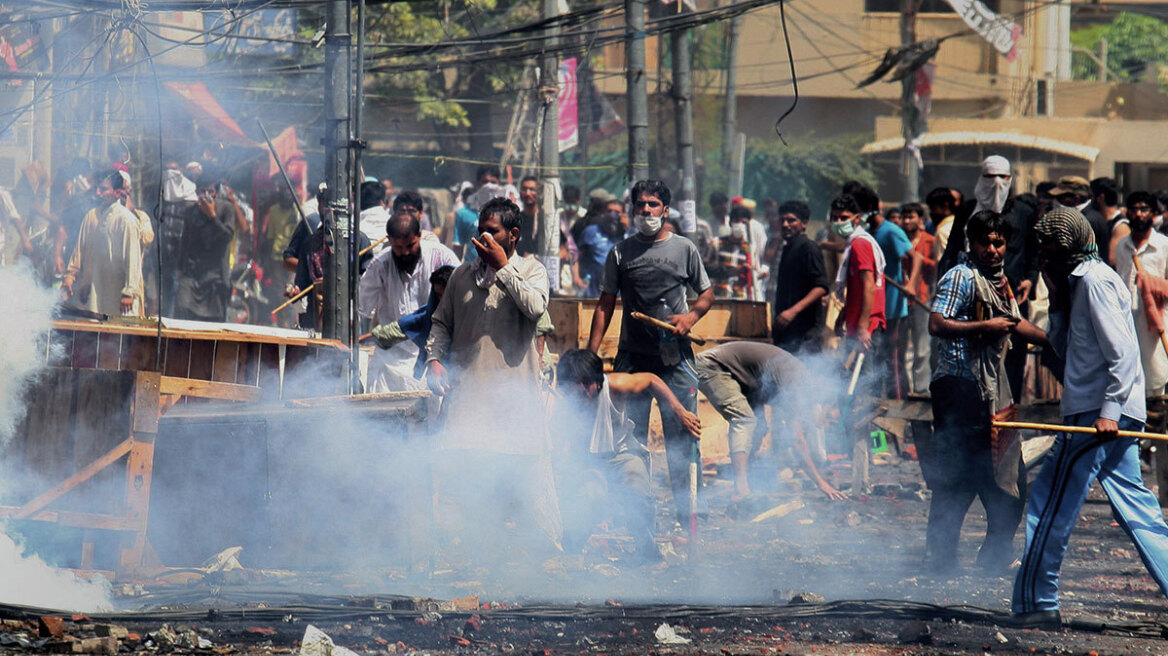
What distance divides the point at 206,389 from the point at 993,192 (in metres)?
5.45

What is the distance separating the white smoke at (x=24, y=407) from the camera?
5.61 metres

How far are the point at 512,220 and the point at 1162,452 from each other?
4680mm

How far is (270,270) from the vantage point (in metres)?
16.7

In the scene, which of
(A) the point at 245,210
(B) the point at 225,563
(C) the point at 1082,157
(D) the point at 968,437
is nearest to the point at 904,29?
(C) the point at 1082,157

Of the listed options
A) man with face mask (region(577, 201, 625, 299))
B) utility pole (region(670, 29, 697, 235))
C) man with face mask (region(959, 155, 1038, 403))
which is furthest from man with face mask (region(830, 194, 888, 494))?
man with face mask (region(577, 201, 625, 299))

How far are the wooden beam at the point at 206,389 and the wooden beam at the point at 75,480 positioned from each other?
73cm

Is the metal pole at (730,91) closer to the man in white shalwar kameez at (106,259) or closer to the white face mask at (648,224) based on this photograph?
the man in white shalwar kameez at (106,259)

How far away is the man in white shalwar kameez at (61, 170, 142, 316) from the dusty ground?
519 centimetres

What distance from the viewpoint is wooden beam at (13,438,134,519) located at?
595 centimetres

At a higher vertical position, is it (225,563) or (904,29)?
(904,29)

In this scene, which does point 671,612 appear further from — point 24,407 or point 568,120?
point 568,120

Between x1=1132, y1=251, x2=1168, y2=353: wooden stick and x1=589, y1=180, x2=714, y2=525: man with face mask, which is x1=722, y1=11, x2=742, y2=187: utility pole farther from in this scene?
x1=589, y1=180, x2=714, y2=525: man with face mask

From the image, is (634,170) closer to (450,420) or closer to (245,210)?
(450,420)

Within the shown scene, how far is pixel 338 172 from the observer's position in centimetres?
909
